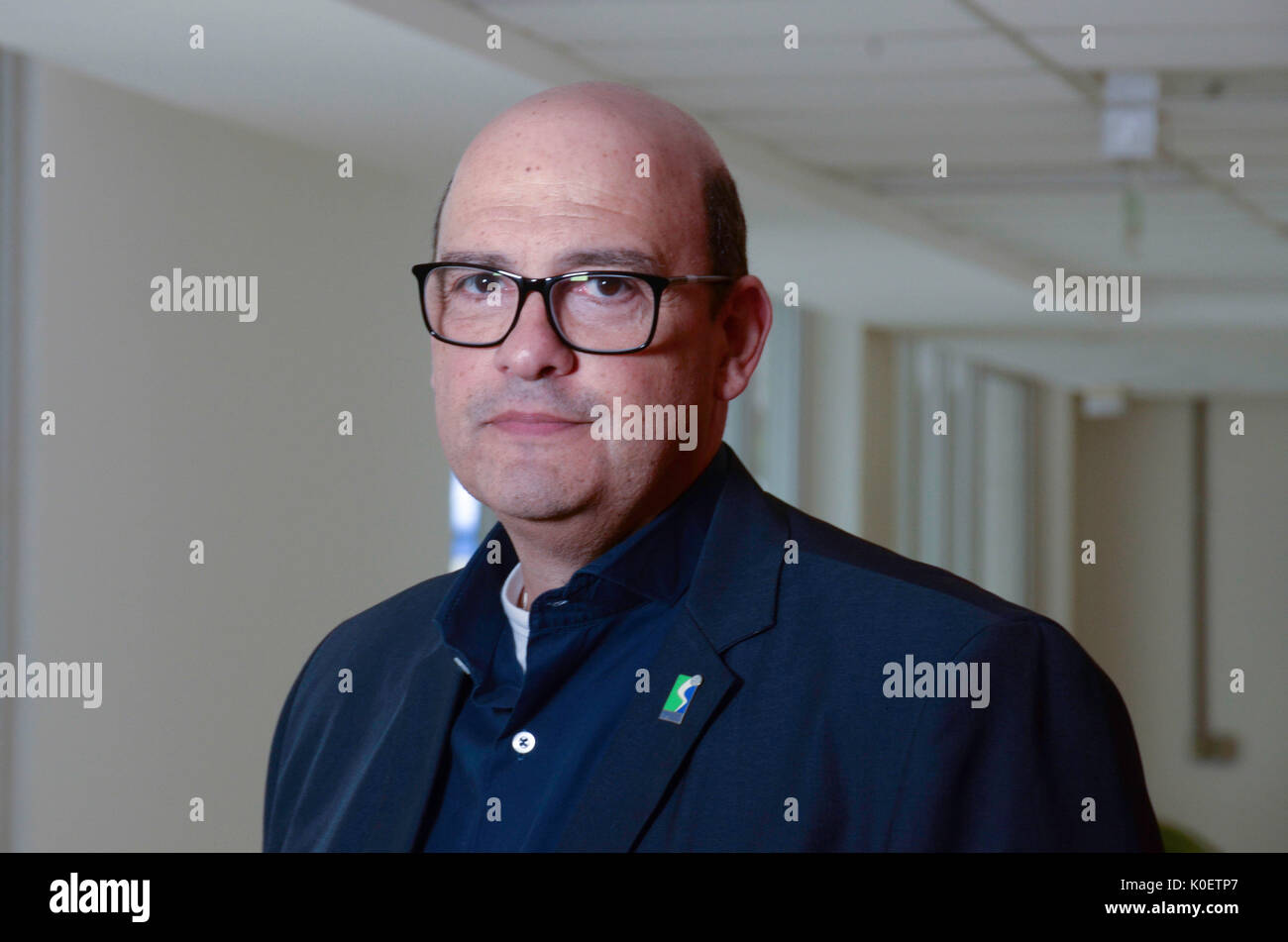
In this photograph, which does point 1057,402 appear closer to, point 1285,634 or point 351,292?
point 1285,634

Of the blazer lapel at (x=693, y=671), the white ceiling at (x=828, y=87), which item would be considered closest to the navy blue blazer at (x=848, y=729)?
the blazer lapel at (x=693, y=671)

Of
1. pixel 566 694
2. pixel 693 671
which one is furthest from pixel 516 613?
pixel 693 671

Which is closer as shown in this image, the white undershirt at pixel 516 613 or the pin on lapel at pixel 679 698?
the pin on lapel at pixel 679 698

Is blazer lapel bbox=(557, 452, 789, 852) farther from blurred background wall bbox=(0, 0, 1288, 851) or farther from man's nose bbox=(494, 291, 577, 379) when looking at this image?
blurred background wall bbox=(0, 0, 1288, 851)

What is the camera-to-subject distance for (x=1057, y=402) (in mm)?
10953

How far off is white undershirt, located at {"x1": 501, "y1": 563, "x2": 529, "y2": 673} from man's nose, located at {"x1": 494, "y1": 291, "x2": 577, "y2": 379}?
19 cm

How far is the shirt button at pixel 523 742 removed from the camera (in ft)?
3.56

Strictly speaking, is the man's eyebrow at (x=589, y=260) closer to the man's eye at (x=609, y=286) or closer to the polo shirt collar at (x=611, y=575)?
the man's eye at (x=609, y=286)

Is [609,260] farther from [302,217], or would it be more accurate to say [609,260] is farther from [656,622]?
[302,217]

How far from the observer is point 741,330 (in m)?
1.18

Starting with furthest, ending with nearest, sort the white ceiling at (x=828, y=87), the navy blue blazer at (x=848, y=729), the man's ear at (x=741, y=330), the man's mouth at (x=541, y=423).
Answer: the white ceiling at (x=828, y=87) → the man's ear at (x=741, y=330) → the man's mouth at (x=541, y=423) → the navy blue blazer at (x=848, y=729)

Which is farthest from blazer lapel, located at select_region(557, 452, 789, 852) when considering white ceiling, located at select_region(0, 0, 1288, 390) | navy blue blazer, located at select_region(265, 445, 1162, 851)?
white ceiling, located at select_region(0, 0, 1288, 390)
